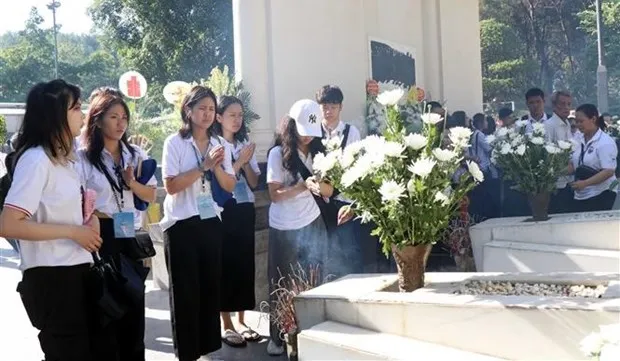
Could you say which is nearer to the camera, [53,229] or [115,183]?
[53,229]

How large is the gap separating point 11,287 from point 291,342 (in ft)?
14.8

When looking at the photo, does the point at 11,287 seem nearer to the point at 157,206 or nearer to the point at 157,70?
the point at 157,206

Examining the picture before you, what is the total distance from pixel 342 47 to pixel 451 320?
5.92 metres

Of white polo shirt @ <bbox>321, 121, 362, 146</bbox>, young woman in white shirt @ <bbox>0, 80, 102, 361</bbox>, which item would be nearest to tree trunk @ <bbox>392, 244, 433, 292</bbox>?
white polo shirt @ <bbox>321, 121, 362, 146</bbox>

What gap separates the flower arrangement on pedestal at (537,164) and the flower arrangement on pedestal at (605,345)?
11.8ft

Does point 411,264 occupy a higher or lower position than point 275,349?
higher

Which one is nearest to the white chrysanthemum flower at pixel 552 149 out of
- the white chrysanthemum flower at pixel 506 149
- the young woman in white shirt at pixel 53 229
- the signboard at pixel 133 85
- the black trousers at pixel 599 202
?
the white chrysanthemum flower at pixel 506 149

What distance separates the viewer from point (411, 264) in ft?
11.3

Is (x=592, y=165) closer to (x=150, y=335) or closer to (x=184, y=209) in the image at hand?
(x=184, y=209)

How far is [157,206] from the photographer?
Result: 7.65 meters

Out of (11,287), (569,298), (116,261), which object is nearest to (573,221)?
(569,298)

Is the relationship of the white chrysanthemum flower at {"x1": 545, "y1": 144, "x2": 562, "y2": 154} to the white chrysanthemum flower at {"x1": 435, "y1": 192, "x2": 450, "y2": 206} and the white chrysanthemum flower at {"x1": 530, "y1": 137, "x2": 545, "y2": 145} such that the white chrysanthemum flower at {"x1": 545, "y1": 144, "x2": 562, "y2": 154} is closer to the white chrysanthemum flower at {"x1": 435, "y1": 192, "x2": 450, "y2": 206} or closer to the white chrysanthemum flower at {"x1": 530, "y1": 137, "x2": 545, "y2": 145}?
the white chrysanthemum flower at {"x1": 530, "y1": 137, "x2": 545, "y2": 145}

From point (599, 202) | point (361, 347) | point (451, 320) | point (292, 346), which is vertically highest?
point (599, 202)

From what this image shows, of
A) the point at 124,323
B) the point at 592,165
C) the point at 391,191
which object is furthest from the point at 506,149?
the point at 124,323
